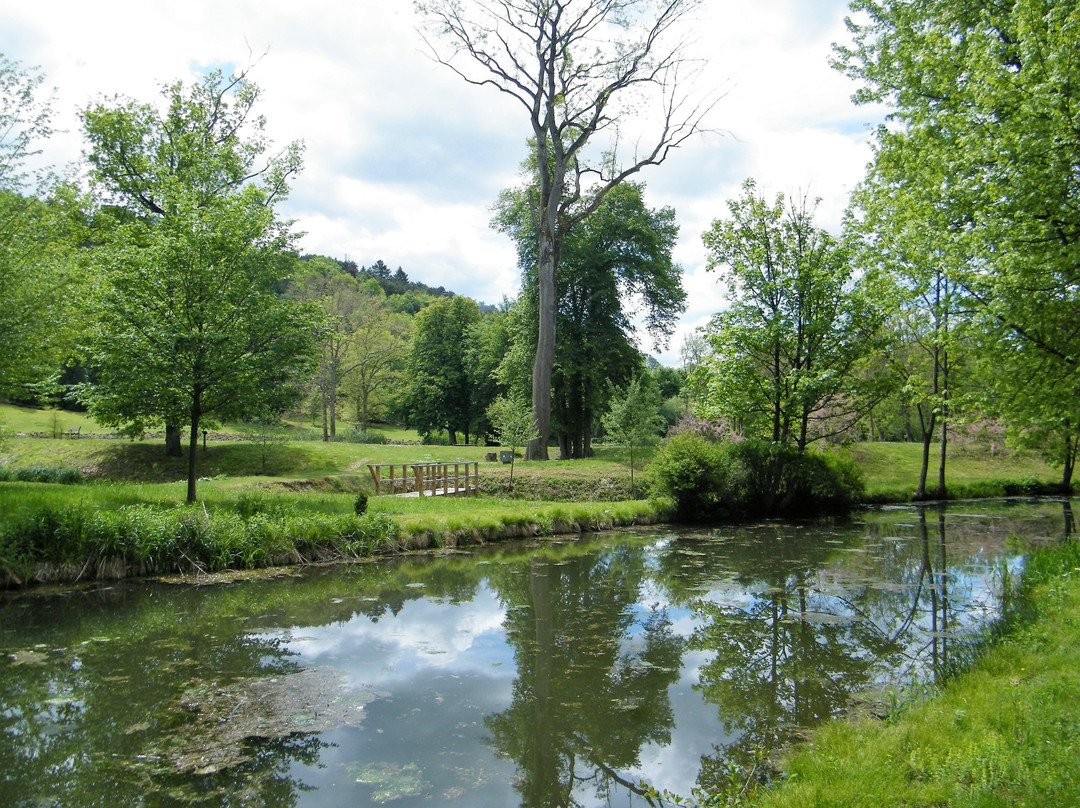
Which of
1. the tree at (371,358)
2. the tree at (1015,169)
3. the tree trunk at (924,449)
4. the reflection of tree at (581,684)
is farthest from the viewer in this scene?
the tree at (371,358)

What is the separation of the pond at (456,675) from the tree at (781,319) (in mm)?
8785

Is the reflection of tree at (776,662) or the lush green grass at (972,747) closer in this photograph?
the lush green grass at (972,747)

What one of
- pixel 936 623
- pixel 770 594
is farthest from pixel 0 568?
pixel 936 623

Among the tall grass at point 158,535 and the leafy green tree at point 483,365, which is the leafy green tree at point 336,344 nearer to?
the leafy green tree at point 483,365

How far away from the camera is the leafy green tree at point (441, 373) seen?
2076 inches

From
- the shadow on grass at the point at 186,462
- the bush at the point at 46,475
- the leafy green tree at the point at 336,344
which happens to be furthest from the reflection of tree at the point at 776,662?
the leafy green tree at the point at 336,344

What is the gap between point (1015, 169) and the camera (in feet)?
31.6

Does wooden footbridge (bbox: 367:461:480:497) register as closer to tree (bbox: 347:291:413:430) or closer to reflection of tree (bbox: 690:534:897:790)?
reflection of tree (bbox: 690:534:897:790)

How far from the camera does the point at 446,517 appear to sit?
53.5 ft

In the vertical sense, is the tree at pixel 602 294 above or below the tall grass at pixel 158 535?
above

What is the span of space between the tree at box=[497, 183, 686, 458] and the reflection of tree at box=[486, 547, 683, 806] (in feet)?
69.0

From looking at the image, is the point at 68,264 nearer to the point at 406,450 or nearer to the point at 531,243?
the point at 406,450

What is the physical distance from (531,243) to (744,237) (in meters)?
14.7

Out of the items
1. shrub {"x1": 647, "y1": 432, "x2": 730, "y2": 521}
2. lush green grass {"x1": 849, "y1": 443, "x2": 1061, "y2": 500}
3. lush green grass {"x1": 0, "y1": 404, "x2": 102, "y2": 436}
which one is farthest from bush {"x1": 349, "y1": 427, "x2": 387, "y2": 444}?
lush green grass {"x1": 849, "y1": 443, "x2": 1061, "y2": 500}
